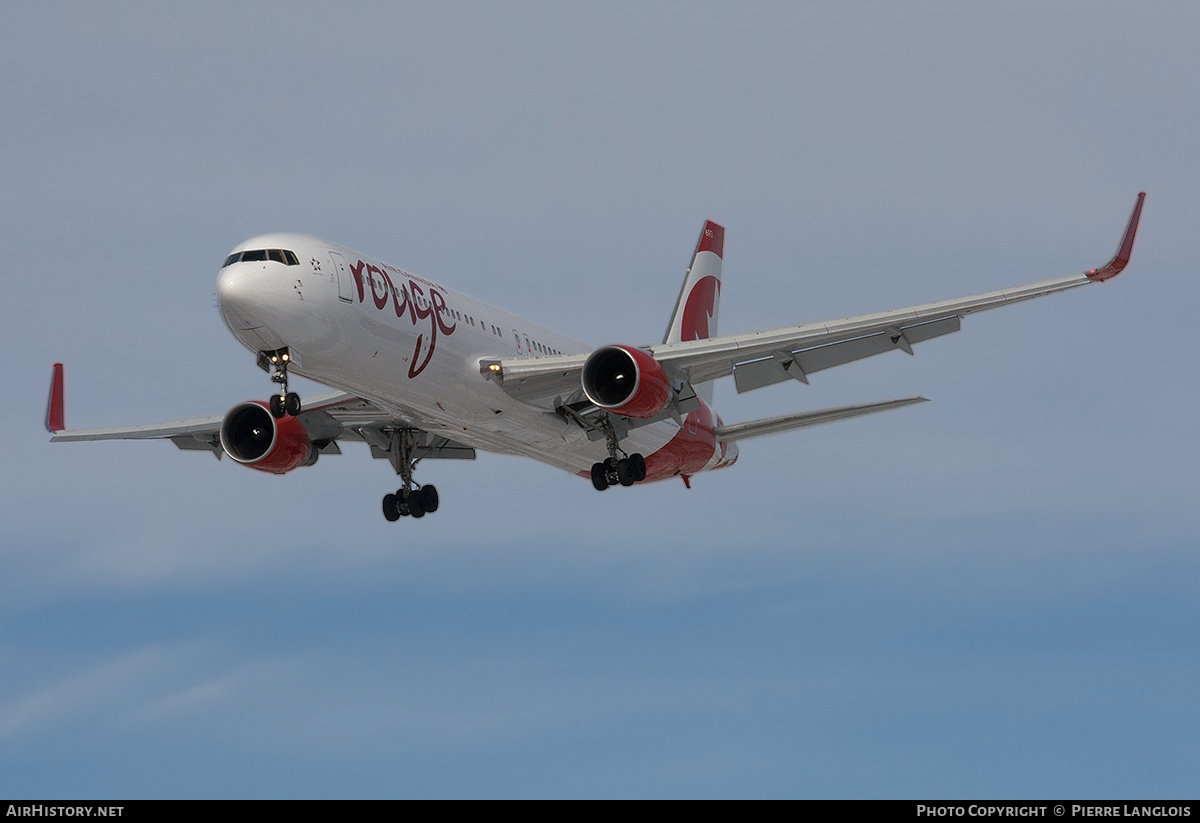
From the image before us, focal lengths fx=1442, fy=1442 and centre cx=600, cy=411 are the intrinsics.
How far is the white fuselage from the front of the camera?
1185 inches

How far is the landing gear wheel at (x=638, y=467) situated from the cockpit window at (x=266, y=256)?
1097 cm

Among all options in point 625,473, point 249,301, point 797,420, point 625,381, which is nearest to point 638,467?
point 625,473

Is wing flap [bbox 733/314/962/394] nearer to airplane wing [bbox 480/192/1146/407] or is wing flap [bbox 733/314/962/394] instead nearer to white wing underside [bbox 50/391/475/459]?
airplane wing [bbox 480/192/1146/407]

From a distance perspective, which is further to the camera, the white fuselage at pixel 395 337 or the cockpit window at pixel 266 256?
the cockpit window at pixel 266 256

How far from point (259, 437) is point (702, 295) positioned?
53.5 ft

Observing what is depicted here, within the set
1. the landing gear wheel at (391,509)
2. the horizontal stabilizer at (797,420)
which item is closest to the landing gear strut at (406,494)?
the landing gear wheel at (391,509)

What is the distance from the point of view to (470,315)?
1362 inches

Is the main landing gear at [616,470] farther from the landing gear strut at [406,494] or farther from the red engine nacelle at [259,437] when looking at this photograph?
the red engine nacelle at [259,437]

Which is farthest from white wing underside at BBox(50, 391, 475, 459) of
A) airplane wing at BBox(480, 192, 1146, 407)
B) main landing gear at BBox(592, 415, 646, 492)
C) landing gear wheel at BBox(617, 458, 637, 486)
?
landing gear wheel at BBox(617, 458, 637, 486)

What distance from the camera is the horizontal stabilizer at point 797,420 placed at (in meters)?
36.5

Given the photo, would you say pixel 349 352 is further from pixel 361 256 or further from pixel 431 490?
pixel 431 490

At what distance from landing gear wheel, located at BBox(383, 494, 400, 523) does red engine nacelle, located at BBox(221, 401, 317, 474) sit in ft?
10.4
